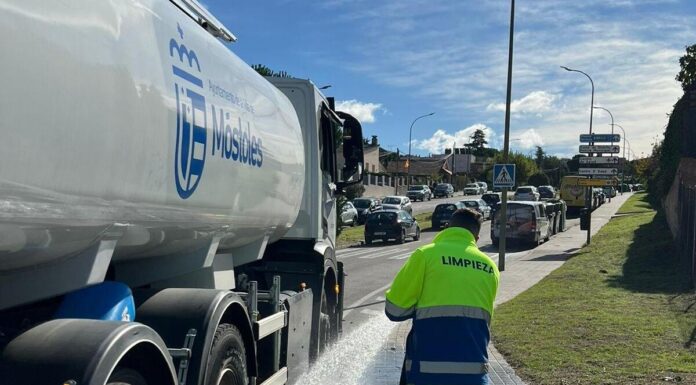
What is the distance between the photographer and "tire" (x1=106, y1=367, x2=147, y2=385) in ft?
8.96

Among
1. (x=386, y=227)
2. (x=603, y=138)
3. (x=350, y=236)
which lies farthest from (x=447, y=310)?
(x=350, y=236)

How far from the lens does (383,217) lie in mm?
29547

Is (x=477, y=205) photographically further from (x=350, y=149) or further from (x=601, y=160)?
(x=350, y=149)

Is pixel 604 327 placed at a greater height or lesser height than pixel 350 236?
greater

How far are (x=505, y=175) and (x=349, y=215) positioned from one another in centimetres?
2132

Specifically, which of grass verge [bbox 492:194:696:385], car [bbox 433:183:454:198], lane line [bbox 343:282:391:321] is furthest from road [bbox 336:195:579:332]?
car [bbox 433:183:454:198]

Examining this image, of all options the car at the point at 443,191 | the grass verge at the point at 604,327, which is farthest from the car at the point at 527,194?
the grass verge at the point at 604,327

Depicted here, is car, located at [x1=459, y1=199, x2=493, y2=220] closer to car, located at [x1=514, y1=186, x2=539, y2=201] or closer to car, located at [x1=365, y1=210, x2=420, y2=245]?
car, located at [x1=514, y1=186, x2=539, y2=201]

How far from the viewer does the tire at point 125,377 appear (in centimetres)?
273

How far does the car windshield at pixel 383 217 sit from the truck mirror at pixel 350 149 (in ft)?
68.5

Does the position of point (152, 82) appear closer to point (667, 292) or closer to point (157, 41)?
point (157, 41)

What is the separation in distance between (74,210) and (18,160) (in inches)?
17.6

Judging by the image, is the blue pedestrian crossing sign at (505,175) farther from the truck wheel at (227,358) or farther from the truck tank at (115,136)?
the truck wheel at (227,358)

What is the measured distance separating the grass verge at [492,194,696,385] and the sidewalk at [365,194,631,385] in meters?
0.21
